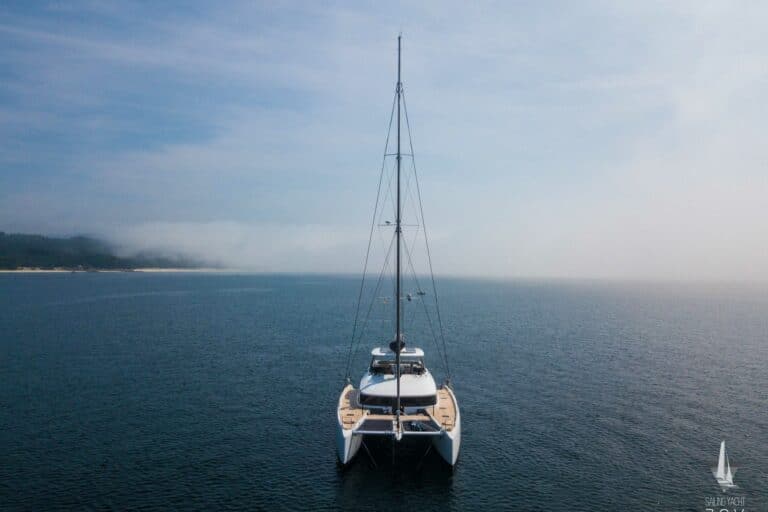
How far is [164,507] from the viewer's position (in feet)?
93.2

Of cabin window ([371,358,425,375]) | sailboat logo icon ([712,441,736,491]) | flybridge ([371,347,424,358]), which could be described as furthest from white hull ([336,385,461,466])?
sailboat logo icon ([712,441,736,491])

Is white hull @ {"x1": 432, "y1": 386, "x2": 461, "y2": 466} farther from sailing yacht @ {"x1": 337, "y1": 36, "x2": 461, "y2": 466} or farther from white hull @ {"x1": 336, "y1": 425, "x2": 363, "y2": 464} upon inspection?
white hull @ {"x1": 336, "y1": 425, "x2": 363, "y2": 464}

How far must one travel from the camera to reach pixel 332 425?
43.2m

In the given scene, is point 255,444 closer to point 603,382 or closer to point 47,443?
point 47,443

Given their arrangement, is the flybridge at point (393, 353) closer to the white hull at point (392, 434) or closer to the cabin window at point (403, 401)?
the cabin window at point (403, 401)

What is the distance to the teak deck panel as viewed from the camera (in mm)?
34812

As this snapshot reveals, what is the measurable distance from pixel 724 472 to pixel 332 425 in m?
31.8

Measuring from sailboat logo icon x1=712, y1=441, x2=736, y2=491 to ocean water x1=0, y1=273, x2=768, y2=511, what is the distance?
0.62 m

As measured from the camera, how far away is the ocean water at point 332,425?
30562mm

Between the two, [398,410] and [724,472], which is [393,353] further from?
[724,472]

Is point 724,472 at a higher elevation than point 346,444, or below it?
below

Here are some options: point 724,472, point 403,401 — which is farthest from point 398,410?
point 724,472

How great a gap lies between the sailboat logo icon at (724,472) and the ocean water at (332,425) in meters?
0.62

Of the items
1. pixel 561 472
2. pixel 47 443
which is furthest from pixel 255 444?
pixel 561 472
